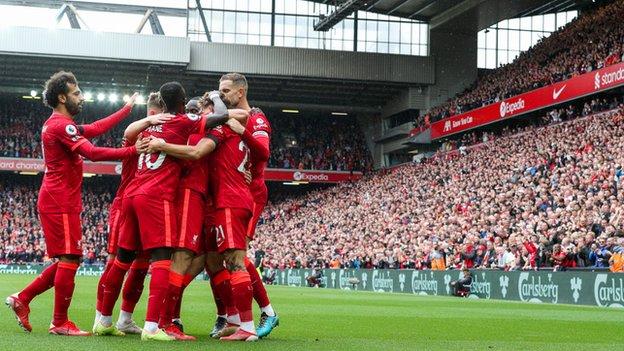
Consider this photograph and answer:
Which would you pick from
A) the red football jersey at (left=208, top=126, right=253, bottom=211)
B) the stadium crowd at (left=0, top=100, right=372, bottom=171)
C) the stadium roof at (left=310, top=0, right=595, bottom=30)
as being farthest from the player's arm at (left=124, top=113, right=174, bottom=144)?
the stadium crowd at (left=0, top=100, right=372, bottom=171)

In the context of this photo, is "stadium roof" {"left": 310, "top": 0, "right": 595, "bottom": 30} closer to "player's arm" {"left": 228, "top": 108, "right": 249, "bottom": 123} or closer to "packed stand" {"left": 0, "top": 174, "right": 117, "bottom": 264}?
"packed stand" {"left": 0, "top": 174, "right": 117, "bottom": 264}

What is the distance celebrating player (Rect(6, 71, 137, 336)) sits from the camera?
325 inches

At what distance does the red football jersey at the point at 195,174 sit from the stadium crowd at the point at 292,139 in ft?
167

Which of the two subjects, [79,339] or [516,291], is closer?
[79,339]

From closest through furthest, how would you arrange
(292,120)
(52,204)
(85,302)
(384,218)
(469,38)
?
(52,204) < (85,302) < (384,218) < (469,38) < (292,120)

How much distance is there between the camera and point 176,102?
8.06 meters

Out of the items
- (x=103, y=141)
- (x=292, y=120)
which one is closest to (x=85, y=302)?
(x=103, y=141)

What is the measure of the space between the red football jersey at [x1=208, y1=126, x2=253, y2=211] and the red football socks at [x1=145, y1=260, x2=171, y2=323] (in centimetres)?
71

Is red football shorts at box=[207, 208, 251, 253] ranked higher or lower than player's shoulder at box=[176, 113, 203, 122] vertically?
lower

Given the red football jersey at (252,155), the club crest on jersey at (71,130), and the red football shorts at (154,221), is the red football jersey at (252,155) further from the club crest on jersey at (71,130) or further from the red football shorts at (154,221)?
the club crest on jersey at (71,130)

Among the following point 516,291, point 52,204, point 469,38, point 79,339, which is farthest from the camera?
point 469,38

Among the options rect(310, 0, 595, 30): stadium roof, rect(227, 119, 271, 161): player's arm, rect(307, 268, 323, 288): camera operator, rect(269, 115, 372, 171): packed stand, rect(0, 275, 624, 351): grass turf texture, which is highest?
rect(310, 0, 595, 30): stadium roof

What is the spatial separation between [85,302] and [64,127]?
28.3 ft

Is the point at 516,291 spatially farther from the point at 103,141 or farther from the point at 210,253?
the point at 103,141
